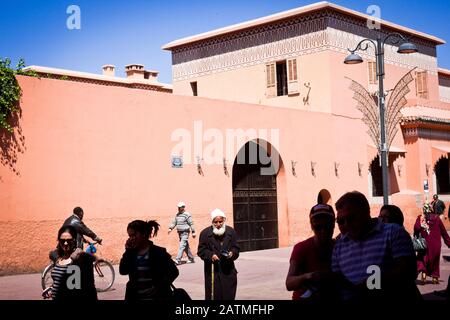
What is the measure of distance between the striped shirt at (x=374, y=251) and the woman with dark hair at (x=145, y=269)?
7.22 ft

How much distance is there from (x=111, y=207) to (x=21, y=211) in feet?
8.11

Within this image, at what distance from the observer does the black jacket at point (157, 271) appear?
5.77 meters

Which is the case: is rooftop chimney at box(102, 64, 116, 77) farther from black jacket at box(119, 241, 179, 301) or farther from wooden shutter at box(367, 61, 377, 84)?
black jacket at box(119, 241, 179, 301)

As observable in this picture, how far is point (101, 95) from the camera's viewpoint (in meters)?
16.1

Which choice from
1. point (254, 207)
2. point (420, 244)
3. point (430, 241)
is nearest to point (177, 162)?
point (254, 207)

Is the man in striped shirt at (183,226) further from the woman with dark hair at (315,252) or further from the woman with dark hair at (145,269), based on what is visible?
the woman with dark hair at (315,252)

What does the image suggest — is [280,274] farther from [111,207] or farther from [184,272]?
[111,207]

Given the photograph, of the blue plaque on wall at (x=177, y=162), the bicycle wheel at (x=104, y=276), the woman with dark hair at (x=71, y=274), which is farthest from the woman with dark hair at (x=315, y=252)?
the blue plaque on wall at (x=177, y=162)

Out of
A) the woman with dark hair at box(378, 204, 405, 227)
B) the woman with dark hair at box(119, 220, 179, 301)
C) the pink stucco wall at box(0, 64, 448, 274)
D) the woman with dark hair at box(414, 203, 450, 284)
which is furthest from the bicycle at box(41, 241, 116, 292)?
the woman with dark hair at box(378, 204, 405, 227)

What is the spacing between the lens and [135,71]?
107 ft

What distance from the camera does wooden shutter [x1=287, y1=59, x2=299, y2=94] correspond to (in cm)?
2530
